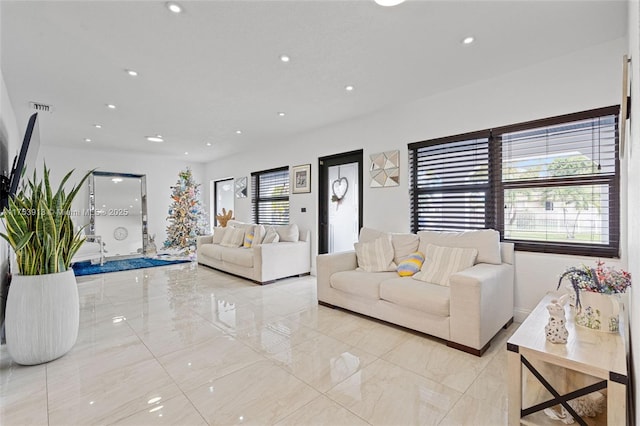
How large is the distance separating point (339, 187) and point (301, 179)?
0.81 m

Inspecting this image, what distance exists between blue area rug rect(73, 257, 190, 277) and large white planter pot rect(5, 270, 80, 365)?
3476mm

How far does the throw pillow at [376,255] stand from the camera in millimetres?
3273

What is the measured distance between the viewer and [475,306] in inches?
87.4

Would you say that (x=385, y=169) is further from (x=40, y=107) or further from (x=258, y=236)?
(x=40, y=107)

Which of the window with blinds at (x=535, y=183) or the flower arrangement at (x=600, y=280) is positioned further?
the window with blinds at (x=535, y=183)

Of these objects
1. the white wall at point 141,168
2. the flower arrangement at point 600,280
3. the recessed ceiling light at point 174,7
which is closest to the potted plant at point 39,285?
the recessed ceiling light at point 174,7

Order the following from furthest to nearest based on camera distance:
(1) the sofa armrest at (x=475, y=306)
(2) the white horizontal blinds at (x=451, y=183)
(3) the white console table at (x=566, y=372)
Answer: (2) the white horizontal blinds at (x=451, y=183), (1) the sofa armrest at (x=475, y=306), (3) the white console table at (x=566, y=372)

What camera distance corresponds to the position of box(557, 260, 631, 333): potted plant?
1.62 meters

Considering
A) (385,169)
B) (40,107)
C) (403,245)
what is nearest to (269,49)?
(385,169)

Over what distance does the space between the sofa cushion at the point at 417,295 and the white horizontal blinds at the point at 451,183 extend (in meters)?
1.07

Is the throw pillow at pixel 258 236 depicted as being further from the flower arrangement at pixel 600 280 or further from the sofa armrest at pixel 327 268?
the flower arrangement at pixel 600 280

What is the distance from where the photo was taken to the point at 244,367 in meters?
2.09

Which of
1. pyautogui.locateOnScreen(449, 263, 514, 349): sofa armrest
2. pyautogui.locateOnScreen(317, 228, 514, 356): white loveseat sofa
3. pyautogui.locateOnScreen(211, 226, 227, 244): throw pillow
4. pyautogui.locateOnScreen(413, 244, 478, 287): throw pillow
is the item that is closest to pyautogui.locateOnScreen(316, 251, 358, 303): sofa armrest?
pyautogui.locateOnScreen(317, 228, 514, 356): white loveseat sofa

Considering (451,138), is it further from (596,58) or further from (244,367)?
(244,367)
